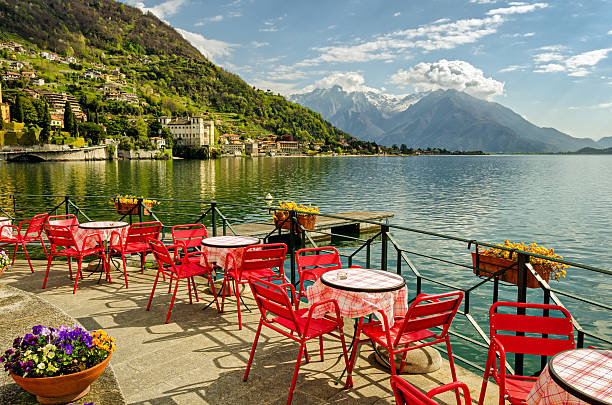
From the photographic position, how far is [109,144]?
136 meters

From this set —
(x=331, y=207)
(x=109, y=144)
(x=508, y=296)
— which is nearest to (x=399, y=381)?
(x=508, y=296)

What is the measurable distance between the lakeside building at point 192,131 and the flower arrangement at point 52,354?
172 m

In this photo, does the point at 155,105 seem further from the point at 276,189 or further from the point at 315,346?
the point at 315,346

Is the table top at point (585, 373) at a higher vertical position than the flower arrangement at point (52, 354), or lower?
higher

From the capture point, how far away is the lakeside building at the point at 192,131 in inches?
6669

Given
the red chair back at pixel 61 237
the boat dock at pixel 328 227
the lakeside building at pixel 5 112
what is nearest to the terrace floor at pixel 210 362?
the red chair back at pixel 61 237

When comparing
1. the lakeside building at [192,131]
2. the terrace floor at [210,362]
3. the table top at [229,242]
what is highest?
the lakeside building at [192,131]

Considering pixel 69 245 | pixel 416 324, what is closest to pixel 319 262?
pixel 416 324

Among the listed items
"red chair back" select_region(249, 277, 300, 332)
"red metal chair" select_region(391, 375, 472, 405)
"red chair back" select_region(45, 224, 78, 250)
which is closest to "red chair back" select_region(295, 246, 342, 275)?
"red chair back" select_region(249, 277, 300, 332)

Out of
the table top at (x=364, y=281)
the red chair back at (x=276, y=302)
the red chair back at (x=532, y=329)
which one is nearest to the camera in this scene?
the red chair back at (x=532, y=329)

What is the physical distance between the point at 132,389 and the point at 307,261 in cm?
216

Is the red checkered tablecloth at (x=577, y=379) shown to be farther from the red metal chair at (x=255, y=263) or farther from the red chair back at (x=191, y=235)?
the red chair back at (x=191, y=235)

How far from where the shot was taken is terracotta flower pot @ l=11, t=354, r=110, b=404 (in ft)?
8.76

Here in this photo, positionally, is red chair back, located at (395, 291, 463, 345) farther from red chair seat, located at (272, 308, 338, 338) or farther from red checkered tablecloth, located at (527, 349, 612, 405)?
red checkered tablecloth, located at (527, 349, 612, 405)
